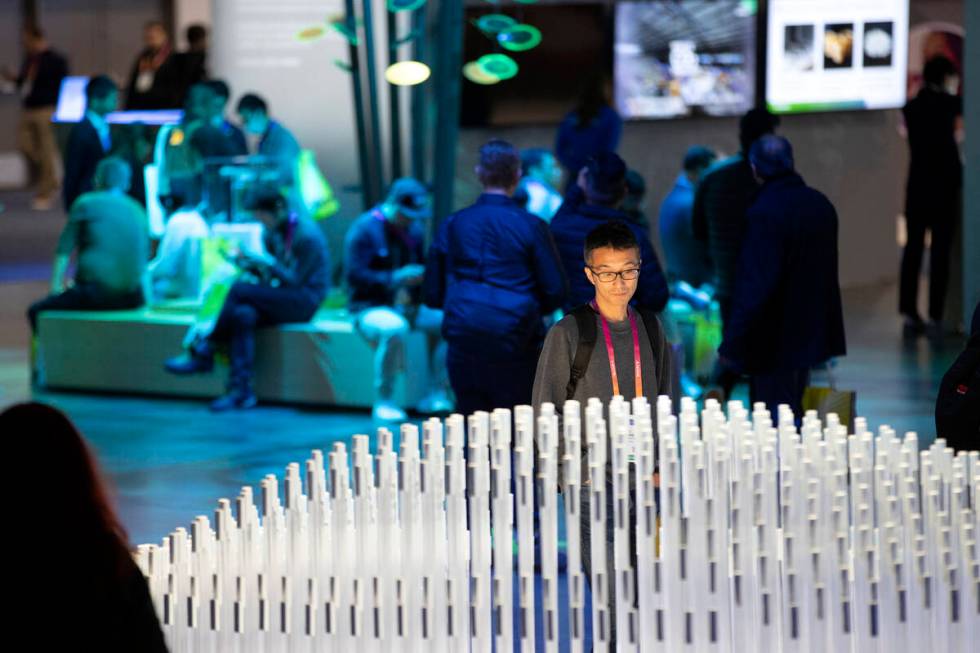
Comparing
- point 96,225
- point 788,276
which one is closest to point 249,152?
point 96,225

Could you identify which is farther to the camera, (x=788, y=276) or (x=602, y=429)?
(x=788, y=276)

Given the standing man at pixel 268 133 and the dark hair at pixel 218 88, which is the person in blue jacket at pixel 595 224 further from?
the dark hair at pixel 218 88

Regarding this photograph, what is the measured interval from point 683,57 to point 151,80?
4.64 meters

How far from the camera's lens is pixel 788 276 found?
729 centimetres

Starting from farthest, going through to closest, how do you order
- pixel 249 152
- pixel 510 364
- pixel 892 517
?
pixel 249 152 → pixel 510 364 → pixel 892 517

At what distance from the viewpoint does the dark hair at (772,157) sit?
7270 mm

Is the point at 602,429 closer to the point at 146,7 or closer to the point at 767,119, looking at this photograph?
the point at 767,119

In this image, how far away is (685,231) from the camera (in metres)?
10.2

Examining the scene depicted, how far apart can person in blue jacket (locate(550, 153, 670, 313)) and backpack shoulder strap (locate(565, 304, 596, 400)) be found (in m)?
1.89

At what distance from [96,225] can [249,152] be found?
2197mm

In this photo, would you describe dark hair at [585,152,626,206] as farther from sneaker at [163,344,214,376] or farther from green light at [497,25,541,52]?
sneaker at [163,344,214,376]

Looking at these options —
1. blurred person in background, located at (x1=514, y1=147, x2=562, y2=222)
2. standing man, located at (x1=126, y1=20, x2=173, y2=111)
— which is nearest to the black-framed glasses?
blurred person in background, located at (x1=514, y1=147, x2=562, y2=222)

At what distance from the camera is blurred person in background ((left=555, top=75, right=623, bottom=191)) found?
12211mm

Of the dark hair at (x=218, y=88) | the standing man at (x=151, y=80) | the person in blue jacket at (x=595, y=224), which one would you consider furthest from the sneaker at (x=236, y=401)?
the standing man at (x=151, y=80)
